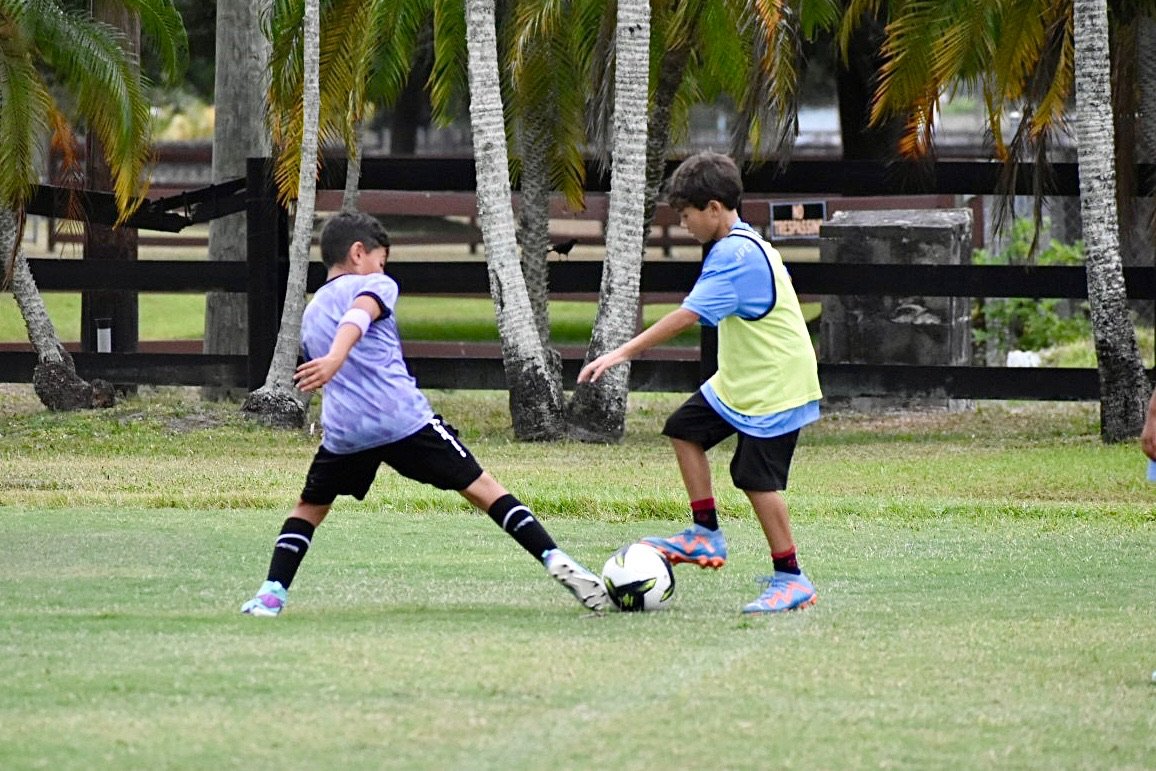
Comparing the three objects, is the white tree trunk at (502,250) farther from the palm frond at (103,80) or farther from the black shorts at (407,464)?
the black shorts at (407,464)

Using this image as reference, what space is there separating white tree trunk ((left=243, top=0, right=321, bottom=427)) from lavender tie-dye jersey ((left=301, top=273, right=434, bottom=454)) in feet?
28.5

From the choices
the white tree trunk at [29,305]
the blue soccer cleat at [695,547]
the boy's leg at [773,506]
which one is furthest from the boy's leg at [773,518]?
the white tree trunk at [29,305]

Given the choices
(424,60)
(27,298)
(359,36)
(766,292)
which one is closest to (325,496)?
(766,292)

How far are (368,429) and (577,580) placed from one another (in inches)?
34.7

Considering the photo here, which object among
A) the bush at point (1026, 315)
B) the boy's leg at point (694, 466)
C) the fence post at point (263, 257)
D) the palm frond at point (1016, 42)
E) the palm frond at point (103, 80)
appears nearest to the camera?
the boy's leg at point (694, 466)

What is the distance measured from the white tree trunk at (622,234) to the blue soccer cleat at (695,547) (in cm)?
743

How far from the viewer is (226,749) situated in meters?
4.46

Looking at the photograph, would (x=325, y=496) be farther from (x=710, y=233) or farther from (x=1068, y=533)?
(x=1068, y=533)

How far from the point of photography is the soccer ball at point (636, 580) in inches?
257

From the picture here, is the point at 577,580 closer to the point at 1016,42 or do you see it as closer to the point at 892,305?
the point at 1016,42

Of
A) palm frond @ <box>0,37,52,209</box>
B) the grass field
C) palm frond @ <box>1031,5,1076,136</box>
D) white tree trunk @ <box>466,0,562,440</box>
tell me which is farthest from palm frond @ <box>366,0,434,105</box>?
the grass field

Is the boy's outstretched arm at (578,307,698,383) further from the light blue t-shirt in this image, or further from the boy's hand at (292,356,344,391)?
the boy's hand at (292,356,344,391)

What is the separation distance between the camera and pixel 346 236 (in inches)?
251

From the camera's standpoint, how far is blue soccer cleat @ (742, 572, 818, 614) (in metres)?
6.59
